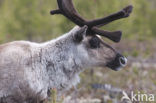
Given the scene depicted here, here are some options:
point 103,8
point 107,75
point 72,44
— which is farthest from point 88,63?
point 103,8

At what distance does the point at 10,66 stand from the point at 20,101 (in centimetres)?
45

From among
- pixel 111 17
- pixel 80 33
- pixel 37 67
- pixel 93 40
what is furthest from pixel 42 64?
pixel 111 17

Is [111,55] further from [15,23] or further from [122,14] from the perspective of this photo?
[15,23]

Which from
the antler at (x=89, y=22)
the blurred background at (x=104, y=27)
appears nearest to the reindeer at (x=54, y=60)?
the antler at (x=89, y=22)

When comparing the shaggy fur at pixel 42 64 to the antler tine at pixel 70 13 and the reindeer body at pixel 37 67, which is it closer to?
the reindeer body at pixel 37 67

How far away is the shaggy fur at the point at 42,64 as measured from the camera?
4.35 m

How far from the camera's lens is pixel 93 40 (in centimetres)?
485

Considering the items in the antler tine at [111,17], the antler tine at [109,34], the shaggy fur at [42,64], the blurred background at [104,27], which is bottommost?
the blurred background at [104,27]

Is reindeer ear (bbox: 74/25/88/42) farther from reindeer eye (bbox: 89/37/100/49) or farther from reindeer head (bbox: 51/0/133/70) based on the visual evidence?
reindeer eye (bbox: 89/37/100/49)

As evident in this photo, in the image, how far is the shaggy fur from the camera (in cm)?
435

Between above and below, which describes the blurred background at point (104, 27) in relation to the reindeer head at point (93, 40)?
below

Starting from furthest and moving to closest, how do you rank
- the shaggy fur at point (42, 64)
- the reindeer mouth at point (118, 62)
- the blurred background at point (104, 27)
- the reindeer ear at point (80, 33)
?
1. the blurred background at point (104, 27)
2. the reindeer mouth at point (118, 62)
3. the reindeer ear at point (80, 33)
4. the shaggy fur at point (42, 64)

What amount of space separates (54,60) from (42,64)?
0.56 feet

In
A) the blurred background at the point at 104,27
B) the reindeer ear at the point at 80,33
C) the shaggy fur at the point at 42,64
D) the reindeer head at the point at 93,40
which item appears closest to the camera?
the shaggy fur at the point at 42,64
